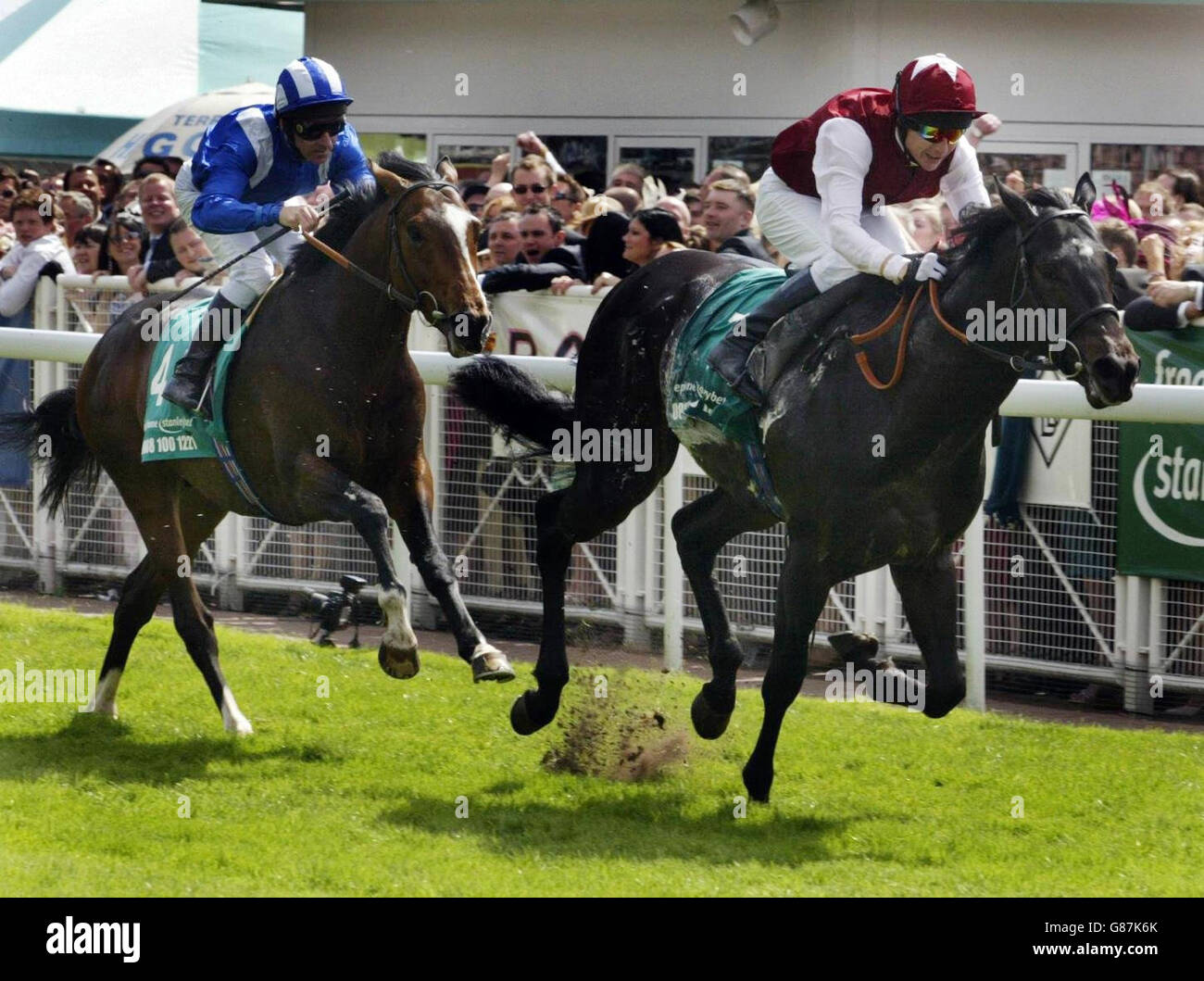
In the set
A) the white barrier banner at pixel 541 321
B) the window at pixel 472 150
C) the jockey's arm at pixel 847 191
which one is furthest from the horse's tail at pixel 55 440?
the window at pixel 472 150

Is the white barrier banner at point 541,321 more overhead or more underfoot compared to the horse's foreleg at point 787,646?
more overhead

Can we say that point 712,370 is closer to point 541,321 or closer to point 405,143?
point 541,321

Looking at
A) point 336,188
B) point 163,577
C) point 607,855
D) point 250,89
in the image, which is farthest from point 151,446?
point 250,89

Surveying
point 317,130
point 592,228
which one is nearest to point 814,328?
point 317,130

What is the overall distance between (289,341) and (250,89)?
951cm

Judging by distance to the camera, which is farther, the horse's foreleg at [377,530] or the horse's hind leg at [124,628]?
the horse's hind leg at [124,628]

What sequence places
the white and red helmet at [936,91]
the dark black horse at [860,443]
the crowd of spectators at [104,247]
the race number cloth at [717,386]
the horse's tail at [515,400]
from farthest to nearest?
1. the crowd of spectators at [104,247]
2. the horse's tail at [515,400]
3. the race number cloth at [717,386]
4. the white and red helmet at [936,91]
5. the dark black horse at [860,443]

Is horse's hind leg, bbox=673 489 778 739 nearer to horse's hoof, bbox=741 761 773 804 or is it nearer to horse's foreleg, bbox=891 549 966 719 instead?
horse's hoof, bbox=741 761 773 804

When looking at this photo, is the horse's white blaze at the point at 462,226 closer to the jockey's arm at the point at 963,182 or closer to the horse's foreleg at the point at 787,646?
the horse's foreleg at the point at 787,646

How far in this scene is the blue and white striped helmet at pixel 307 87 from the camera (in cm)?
625

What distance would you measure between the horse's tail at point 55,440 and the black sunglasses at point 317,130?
168cm

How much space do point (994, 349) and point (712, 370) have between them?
3.63 feet

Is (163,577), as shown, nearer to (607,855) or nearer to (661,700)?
(661,700)

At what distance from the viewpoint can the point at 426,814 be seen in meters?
5.59
